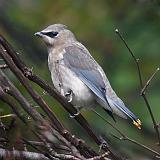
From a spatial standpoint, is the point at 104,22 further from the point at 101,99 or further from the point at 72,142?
the point at 72,142

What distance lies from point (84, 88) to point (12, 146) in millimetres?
2852

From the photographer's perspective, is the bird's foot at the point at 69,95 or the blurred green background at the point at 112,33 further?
the blurred green background at the point at 112,33

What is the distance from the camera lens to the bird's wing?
609 cm

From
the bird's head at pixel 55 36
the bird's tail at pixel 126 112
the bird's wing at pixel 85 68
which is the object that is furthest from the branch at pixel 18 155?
the bird's head at pixel 55 36

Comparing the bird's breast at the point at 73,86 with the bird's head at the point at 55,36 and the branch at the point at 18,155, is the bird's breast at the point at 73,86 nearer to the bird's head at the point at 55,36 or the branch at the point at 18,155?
the bird's head at the point at 55,36

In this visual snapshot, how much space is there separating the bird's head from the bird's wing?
15 cm

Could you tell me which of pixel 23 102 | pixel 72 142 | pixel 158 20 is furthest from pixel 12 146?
pixel 158 20

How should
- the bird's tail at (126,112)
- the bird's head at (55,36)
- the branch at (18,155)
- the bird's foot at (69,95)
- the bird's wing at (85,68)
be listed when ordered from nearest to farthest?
A: 1. the branch at (18,155)
2. the bird's tail at (126,112)
3. the bird's foot at (69,95)
4. the bird's wing at (85,68)
5. the bird's head at (55,36)

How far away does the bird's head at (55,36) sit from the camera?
258 inches

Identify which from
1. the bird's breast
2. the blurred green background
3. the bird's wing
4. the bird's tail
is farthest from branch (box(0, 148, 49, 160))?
the blurred green background

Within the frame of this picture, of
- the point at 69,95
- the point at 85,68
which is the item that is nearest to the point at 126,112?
the point at 69,95

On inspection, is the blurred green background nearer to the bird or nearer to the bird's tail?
the bird

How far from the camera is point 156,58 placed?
8992 millimetres

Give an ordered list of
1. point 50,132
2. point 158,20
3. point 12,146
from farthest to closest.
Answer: point 158,20 < point 50,132 < point 12,146
